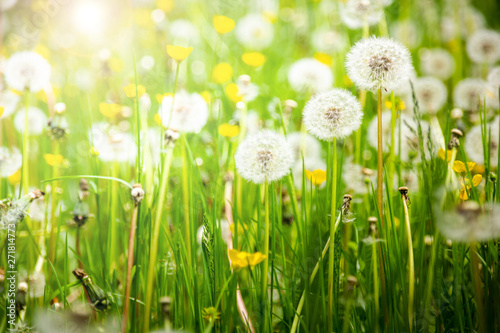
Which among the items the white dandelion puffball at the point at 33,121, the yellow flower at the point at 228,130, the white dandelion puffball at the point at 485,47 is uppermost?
the white dandelion puffball at the point at 485,47

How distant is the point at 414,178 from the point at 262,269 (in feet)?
1.42

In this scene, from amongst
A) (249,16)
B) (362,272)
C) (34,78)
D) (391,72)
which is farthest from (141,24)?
(362,272)

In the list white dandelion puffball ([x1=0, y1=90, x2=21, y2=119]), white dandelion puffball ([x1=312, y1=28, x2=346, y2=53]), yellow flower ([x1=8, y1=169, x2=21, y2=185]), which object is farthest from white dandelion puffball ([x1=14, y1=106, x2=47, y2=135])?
white dandelion puffball ([x1=312, y1=28, x2=346, y2=53])

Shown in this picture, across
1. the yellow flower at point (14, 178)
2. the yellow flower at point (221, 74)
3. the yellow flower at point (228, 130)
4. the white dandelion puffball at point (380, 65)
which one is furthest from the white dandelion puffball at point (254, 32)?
the yellow flower at point (14, 178)

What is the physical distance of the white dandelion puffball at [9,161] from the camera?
2.09ft

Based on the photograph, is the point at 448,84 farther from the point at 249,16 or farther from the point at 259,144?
the point at 259,144

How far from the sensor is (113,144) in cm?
70

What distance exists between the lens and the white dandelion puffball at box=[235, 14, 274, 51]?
1.20 m

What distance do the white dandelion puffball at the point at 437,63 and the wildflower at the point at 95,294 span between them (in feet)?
3.99

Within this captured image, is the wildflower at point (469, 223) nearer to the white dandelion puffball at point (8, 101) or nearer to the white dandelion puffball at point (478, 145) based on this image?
the white dandelion puffball at point (478, 145)

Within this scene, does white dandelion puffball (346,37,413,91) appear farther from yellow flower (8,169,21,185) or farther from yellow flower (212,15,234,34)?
yellow flower (8,169,21,185)

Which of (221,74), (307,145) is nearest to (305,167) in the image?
(307,145)

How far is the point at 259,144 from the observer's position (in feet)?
1.73

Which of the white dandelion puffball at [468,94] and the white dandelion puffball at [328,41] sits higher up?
the white dandelion puffball at [328,41]
